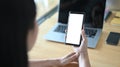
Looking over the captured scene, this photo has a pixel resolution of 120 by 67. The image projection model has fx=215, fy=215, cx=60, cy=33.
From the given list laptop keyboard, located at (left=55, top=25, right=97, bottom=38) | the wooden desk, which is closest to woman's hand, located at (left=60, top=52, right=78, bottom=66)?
the wooden desk

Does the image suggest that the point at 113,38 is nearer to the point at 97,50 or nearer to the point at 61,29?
the point at 97,50

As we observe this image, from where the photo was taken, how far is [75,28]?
49.0 inches

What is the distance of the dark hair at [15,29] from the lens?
526 mm

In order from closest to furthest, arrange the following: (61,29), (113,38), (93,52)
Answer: (93,52), (113,38), (61,29)

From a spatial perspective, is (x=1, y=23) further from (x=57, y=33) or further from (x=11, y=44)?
(x=57, y=33)

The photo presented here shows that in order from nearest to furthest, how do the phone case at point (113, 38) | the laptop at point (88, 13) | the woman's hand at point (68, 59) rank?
the woman's hand at point (68, 59), the phone case at point (113, 38), the laptop at point (88, 13)

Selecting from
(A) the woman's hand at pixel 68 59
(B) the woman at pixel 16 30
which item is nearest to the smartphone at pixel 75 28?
(A) the woman's hand at pixel 68 59

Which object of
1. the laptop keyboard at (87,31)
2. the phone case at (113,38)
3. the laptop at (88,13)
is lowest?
the phone case at (113,38)

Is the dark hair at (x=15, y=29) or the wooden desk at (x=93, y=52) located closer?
the dark hair at (x=15, y=29)

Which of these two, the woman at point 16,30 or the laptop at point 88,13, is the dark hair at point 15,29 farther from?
the laptop at point 88,13

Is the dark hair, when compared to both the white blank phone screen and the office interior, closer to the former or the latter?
the office interior

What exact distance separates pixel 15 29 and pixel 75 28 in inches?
28.5

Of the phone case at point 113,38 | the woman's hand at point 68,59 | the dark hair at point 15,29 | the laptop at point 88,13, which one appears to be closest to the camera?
the dark hair at point 15,29

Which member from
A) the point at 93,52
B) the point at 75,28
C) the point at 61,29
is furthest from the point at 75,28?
the point at 61,29
